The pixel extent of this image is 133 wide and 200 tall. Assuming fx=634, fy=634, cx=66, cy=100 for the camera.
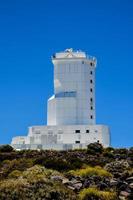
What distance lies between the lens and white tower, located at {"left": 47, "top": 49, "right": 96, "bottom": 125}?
102562 mm

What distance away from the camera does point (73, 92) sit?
103 meters

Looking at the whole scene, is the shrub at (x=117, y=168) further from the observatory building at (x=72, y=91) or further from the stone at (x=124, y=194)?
the observatory building at (x=72, y=91)

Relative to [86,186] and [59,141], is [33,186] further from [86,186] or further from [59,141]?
[59,141]

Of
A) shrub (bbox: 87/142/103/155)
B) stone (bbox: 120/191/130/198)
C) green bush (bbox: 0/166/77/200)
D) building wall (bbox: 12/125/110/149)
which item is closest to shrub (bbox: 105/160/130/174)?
stone (bbox: 120/191/130/198)

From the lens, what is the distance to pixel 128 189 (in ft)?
83.5

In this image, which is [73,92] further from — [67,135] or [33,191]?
[33,191]

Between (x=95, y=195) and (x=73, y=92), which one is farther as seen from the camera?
(x=73, y=92)

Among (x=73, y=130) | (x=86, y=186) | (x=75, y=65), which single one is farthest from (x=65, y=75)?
(x=86, y=186)

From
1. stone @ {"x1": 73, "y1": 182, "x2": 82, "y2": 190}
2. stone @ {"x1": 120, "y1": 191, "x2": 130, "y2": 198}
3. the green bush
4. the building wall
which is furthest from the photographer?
the building wall

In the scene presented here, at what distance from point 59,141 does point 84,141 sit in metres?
3.73

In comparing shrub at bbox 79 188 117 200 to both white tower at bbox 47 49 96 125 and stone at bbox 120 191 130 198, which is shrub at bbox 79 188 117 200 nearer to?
stone at bbox 120 191 130 198

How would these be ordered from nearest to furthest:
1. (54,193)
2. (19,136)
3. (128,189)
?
(54,193) → (128,189) → (19,136)

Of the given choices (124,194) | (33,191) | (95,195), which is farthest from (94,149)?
(33,191)

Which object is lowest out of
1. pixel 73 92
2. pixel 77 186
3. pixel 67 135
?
pixel 77 186
